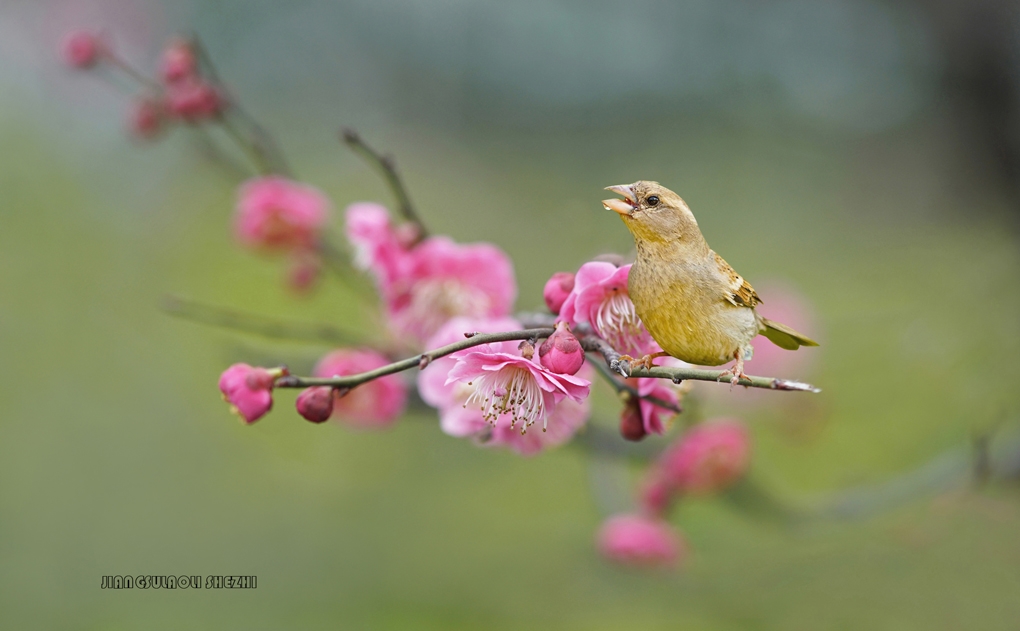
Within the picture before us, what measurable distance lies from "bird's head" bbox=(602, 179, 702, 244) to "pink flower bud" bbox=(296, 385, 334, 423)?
0.37ft

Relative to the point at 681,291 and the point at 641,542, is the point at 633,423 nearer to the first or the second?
the point at 681,291

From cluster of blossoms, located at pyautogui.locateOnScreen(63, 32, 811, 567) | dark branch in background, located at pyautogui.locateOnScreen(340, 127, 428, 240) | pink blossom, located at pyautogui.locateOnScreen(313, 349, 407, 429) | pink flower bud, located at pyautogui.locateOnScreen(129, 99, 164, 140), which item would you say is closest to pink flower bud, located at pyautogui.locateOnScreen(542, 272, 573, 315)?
cluster of blossoms, located at pyautogui.locateOnScreen(63, 32, 811, 567)

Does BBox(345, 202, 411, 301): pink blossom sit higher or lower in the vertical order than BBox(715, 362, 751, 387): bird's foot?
higher

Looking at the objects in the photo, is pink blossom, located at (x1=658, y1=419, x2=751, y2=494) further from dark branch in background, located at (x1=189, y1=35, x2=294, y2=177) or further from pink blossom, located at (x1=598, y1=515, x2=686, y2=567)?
dark branch in background, located at (x1=189, y1=35, x2=294, y2=177)

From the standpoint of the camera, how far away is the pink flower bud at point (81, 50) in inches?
22.2

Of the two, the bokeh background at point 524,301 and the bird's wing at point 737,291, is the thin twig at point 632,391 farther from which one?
the bokeh background at point 524,301

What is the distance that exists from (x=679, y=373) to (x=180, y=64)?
1.56 feet

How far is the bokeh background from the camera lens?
896mm

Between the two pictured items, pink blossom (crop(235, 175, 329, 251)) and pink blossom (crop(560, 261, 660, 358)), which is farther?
pink blossom (crop(235, 175, 329, 251))

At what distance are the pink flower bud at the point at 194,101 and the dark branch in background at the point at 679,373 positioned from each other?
0.40m

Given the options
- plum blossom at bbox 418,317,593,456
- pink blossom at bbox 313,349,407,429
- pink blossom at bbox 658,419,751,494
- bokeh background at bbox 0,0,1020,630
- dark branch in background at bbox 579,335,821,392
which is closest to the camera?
dark branch in background at bbox 579,335,821,392

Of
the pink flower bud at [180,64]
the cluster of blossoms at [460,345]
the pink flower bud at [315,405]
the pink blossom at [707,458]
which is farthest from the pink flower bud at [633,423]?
the pink flower bud at [180,64]

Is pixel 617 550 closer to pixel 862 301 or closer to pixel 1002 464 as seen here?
pixel 1002 464

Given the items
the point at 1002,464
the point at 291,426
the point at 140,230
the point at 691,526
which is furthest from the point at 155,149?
the point at 1002,464
